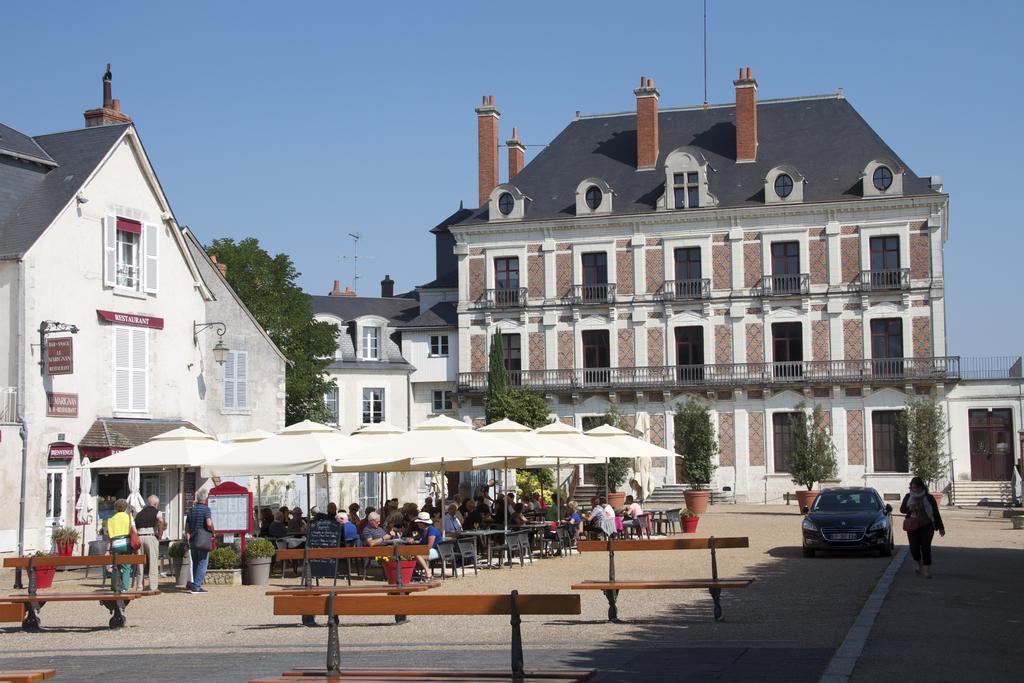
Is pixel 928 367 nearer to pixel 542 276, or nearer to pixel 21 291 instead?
pixel 542 276

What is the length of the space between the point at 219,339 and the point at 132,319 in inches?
129

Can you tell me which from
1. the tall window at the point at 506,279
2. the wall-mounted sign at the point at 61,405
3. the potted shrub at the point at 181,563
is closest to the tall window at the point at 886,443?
the tall window at the point at 506,279

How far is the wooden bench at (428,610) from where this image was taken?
884 centimetres

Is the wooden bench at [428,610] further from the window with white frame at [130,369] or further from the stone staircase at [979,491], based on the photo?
the stone staircase at [979,491]

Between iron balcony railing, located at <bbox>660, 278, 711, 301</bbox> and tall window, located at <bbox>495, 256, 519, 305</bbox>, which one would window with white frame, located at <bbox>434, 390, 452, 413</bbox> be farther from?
iron balcony railing, located at <bbox>660, 278, 711, 301</bbox>

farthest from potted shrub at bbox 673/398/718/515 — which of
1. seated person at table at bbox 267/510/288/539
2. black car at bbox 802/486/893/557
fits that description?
seated person at table at bbox 267/510/288/539

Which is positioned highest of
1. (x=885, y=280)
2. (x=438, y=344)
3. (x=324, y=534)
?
(x=885, y=280)

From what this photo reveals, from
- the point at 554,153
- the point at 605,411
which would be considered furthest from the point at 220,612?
the point at 554,153

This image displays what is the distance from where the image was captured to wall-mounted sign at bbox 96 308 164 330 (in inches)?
1123

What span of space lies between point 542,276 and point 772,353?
30.8 ft

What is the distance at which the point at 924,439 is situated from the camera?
46.4 meters

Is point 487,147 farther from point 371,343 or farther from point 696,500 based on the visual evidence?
point 696,500

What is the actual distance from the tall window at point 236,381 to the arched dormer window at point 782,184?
2310cm

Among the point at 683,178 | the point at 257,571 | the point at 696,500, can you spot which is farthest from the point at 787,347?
the point at 257,571
